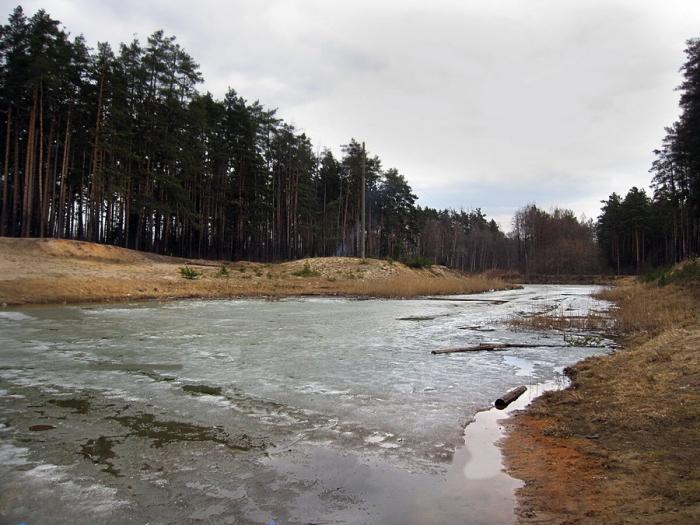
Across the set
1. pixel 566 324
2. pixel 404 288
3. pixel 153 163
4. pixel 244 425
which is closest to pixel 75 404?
pixel 244 425

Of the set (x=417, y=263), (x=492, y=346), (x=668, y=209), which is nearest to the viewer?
(x=492, y=346)

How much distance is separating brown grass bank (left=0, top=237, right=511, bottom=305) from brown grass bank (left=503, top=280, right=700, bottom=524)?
61.5 ft

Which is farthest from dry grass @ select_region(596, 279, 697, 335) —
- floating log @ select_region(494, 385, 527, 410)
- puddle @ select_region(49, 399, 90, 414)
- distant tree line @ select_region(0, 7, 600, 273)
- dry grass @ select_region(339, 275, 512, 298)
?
distant tree line @ select_region(0, 7, 600, 273)

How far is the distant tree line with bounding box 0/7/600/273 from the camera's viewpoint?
30359mm

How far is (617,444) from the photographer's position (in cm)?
405

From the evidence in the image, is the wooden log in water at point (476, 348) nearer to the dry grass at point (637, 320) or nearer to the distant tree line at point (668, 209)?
the dry grass at point (637, 320)

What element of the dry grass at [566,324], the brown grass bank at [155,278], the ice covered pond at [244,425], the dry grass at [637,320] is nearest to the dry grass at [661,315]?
the dry grass at [637,320]

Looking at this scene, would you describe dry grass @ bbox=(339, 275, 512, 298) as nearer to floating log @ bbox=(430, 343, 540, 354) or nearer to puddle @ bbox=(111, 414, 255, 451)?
floating log @ bbox=(430, 343, 540, 354)

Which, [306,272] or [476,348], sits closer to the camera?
[476,348]

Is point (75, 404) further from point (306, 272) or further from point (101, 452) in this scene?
point (306, 272)

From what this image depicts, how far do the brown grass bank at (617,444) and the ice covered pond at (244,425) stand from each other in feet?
1.57

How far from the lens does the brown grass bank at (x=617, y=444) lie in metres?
2.94

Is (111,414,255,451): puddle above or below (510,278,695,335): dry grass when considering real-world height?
below

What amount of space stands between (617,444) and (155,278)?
80.1 ft
